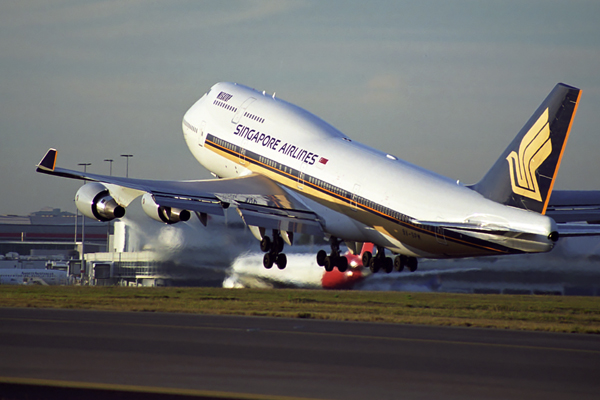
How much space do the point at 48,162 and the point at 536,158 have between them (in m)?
17.9

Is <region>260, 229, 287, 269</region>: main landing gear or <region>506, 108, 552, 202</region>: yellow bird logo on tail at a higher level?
<region>506, 108, 552, 202</region>: yellow bird logo on tail

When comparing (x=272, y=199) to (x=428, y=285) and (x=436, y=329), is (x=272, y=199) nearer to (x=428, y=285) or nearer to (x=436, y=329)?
(x=436, y=329)

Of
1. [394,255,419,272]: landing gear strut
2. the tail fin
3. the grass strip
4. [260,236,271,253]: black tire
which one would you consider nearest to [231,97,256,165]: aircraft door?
[260,236,271,253]: black tire

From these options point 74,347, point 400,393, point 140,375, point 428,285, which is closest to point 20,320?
point 74,347

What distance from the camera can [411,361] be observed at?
68.8ft

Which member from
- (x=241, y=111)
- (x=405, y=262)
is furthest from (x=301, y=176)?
(x=241, y=111)

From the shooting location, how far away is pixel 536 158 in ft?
88.4

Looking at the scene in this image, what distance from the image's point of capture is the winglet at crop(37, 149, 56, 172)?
31.7 metres

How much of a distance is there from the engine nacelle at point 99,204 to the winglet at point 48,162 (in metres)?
3.07

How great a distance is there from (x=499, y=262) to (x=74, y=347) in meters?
34.0

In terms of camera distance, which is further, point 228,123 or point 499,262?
point 499,262

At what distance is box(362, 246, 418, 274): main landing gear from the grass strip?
2124 mm

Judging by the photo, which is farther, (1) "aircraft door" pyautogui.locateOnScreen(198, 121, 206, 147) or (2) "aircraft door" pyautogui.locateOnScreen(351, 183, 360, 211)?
(1) "aircraft door" pyautogui.locateOnScreen(198, 121, 206, 147)

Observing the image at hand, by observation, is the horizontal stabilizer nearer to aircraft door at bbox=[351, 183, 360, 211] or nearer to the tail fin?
the tail fin
